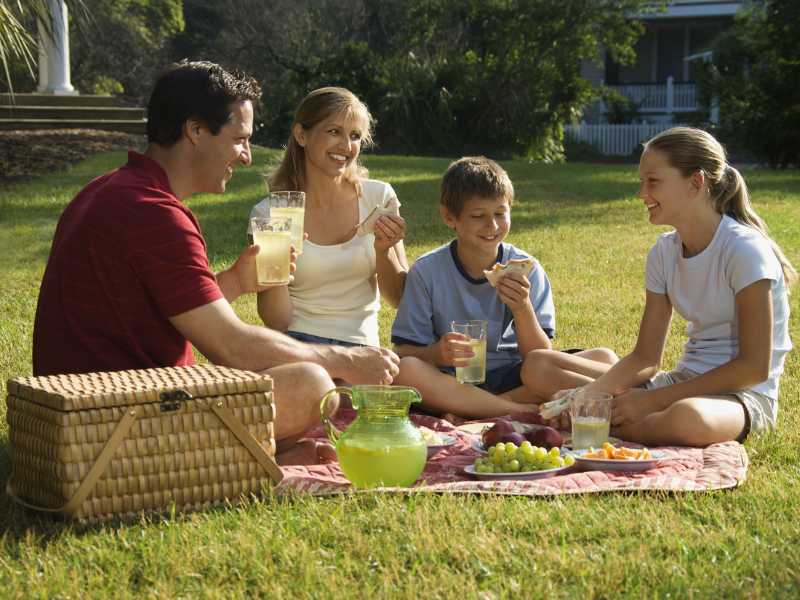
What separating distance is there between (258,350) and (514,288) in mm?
1502

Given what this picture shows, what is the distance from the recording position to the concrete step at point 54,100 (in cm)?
1914

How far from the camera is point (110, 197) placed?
13.5ft

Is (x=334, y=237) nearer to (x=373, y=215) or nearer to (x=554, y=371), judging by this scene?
(x=373, y=215)

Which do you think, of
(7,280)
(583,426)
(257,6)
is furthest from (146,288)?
(257,6)

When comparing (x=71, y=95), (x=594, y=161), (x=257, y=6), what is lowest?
(x=594, y=161)

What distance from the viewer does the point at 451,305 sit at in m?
5.73

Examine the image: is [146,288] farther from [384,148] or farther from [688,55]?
[688,55]

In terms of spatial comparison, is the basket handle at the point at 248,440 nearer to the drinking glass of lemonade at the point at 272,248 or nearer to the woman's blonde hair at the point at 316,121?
the drinking glass of lemonade at the point at 272,248

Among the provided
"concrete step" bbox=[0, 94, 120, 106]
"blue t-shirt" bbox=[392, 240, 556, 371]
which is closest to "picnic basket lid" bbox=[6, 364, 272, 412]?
"blue t-shirt" bbox=[392, 240, 556, 371]

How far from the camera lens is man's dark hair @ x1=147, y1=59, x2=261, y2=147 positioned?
4.36 metres

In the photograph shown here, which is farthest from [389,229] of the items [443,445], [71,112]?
[71,112]

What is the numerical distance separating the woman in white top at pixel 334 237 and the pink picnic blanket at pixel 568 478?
3.80ft

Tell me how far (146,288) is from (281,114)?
2222cm

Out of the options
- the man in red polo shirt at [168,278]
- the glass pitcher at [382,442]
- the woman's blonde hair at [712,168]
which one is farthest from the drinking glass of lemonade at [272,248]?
the woman's blonde hair at [712,168]
